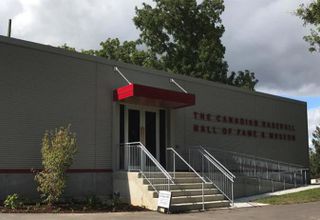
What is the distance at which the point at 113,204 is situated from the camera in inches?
651

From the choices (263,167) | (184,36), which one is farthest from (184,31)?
(263,167)

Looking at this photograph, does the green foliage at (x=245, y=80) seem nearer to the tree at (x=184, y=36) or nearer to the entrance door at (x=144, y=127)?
the tree at (x=184, y=36)

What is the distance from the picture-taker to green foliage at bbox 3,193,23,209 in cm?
1467

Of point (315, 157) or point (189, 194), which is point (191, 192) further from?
point (315, 157)

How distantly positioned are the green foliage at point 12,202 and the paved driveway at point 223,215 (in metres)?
1.28

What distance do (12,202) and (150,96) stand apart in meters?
6.56

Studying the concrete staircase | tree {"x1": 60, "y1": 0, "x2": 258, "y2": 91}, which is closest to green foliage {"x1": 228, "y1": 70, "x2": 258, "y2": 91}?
tree {"x1": 60, "y1": 0, "x2": 258, "y2": 91}

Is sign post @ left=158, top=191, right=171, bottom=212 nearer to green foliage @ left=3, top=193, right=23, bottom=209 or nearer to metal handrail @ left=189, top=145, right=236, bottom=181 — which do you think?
metal handrail @ left=189, top=145, right=236, bottom=181

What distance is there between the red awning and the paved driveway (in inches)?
195

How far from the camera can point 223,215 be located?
593 inches

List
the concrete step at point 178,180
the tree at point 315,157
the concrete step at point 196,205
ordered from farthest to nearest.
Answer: the tree at point 315,157, the concrete step at point 178,180, the concrete step at point 196,205

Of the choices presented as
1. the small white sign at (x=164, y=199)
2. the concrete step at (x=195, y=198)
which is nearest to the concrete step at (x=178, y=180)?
the concrete step at (x=195, y=198)

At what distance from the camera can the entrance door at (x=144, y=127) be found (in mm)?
19875

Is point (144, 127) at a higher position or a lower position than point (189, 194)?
higher
